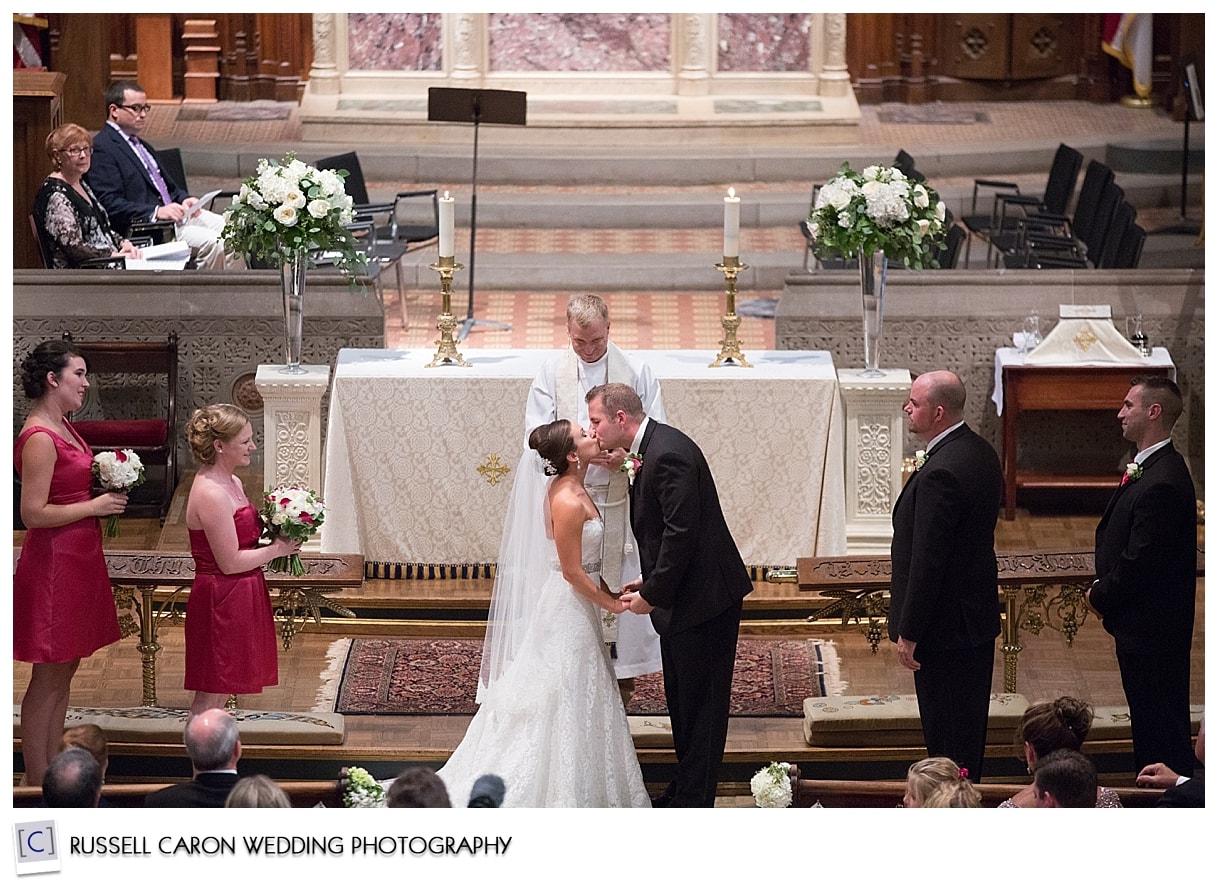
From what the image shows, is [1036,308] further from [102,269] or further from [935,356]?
[102,269]

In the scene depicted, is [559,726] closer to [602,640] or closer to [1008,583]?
[602,640]

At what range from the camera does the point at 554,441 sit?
5895mm

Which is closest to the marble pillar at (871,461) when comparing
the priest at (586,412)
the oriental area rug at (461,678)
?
the oriental area rug at (461,678)

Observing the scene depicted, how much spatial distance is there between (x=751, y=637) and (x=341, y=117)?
7.22 metres

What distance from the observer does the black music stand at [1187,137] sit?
12492mm

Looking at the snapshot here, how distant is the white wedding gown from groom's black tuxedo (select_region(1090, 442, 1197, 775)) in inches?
65.7

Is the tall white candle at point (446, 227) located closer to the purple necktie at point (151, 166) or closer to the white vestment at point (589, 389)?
the white vestment at point (589, 389)

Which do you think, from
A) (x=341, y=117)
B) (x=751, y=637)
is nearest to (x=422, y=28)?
(x=341, y=117)

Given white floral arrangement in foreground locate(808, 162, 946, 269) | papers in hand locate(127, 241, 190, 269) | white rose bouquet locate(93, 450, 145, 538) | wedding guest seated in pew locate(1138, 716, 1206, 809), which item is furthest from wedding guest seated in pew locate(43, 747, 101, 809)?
papers in hand locate(127, 241, 190, 269)

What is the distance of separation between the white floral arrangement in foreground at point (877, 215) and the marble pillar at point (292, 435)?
2.17m

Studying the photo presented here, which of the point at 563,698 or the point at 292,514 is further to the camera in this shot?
the point at 292,514

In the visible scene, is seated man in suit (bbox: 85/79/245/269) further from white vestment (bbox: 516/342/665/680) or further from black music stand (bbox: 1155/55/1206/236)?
black music stand (bbox: 1155/55/1206/236)

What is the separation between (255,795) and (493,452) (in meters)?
3.08
